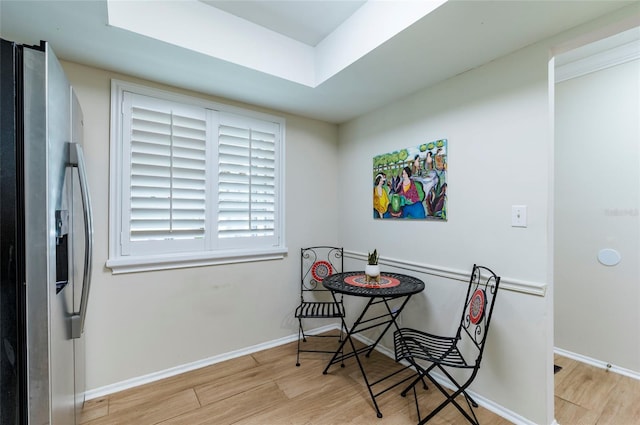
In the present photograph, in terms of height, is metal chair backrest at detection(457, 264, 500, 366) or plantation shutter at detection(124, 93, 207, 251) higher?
plantation shutter at detection(124, 93, 207, 251)

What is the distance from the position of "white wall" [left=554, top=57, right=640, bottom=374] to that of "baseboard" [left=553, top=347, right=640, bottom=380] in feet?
0.08

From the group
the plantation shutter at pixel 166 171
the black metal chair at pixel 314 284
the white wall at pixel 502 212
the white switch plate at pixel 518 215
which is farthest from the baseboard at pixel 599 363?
Result: the plantation shutter at pixel 166 171

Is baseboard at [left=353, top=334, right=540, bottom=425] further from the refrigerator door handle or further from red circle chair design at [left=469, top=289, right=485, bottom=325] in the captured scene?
the refrigerator door handle

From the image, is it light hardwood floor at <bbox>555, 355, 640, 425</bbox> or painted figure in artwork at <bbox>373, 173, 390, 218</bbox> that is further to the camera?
painted figure in artwork at <bbox>373, 173, 390, 218</bbox>

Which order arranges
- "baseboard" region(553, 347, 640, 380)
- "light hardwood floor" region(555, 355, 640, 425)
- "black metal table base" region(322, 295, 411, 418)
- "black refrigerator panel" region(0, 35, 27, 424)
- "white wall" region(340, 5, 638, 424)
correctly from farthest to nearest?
"baseboard" region(553, 347, 640, 380), "black metal table base" region(322, 295, 411, 418), "light hardwood floor" region(555, 355, 640, 425), "white wall" region(340, 5, 638, 424), "black refrigerator panel" region(0, 35, 27, 424)

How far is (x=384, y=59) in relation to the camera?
6.23ft

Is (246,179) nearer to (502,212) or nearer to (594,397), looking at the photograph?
(502,212)

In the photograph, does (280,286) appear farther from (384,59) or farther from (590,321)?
(590,321)

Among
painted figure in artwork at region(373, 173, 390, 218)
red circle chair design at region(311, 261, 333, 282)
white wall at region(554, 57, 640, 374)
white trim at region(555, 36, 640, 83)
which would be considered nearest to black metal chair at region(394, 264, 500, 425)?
painted figure in artwork at region(373, 173, 390, 218)

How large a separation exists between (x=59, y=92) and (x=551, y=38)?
98.3 inches

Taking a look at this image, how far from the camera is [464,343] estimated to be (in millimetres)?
2047

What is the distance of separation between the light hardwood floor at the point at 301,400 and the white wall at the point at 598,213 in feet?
1.10

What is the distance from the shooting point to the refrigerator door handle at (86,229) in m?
1.23

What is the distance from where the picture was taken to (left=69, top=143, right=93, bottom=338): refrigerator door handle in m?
1.23
